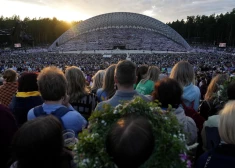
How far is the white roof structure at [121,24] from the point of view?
68125 mm

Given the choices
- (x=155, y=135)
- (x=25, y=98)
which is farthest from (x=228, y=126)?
(x=25, y=98)

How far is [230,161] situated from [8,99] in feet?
13.2

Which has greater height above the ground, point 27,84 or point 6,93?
point 27,84

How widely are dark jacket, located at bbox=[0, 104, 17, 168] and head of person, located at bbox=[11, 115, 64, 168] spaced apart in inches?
32.6

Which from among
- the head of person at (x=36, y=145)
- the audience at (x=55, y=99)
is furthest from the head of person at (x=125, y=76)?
the head of person at (x=36, y=145)

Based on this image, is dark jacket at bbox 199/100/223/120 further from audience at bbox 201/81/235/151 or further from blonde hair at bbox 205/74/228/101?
audience at bbox 201/81/235/151

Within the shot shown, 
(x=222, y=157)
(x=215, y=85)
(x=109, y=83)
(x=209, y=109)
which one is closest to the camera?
(x=222, y=157)

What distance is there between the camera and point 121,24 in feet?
223

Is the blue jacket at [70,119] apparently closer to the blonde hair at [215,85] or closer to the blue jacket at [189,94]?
the blue jacket at [189,94]

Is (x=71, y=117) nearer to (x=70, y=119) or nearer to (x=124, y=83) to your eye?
(x=70, y=119)

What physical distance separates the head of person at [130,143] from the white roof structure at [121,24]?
223 feet

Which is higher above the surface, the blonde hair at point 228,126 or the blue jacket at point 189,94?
the blonde hair at point 228,126

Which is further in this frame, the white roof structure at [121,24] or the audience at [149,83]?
the white roof structure at [121,24]

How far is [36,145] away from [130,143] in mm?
654
